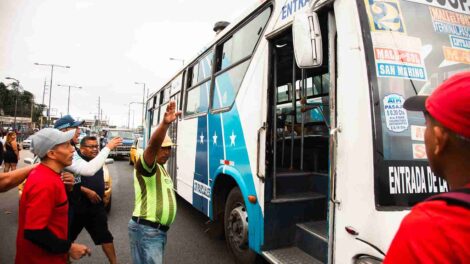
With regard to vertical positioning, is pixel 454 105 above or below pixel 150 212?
above

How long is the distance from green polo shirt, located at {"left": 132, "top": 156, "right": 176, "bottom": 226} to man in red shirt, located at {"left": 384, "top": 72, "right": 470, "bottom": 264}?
2256 millimetres

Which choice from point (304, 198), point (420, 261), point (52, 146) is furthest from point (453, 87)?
point (304, 198)

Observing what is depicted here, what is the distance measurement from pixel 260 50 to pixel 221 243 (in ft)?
10.8

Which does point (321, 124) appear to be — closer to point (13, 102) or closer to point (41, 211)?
point (41, 211)

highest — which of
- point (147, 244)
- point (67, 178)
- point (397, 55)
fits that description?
point (397, 55)

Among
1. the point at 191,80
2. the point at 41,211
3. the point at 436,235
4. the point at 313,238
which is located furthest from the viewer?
the point at 191,80

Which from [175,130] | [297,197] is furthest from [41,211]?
[175,130]

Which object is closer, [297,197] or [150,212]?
[150,212]

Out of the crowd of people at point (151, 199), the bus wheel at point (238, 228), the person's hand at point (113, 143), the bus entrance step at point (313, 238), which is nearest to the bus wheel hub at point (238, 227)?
the bus wheel at point (238, 228)

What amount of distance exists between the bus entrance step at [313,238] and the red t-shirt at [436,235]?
2143mm

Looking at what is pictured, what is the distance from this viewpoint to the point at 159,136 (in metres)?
2.63

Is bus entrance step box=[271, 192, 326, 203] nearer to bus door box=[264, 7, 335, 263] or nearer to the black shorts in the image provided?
bus door box=[264, 7, 335, 263]

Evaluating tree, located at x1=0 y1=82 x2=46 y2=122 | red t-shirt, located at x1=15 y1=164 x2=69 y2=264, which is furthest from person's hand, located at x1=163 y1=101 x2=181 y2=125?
tree, located at x1=0 y1=82 x2=46 y2=122

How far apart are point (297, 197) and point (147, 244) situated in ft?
5.76
